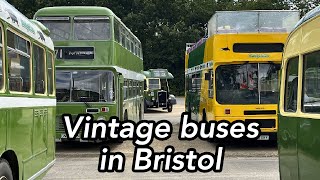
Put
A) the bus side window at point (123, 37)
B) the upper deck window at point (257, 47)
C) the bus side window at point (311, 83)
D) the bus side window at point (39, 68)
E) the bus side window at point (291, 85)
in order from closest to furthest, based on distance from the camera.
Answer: the bus side window at point (311, 83) → the bus side window at point (291, 85) → the bus side window at point (39, 68) → the upper deck window at point (257, 47) → the bus side window at point (123, 37)

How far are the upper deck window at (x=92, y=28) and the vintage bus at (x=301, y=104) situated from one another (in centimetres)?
808

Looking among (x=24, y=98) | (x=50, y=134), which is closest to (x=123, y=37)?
(x=50, y=134)

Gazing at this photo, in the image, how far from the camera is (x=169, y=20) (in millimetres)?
57625

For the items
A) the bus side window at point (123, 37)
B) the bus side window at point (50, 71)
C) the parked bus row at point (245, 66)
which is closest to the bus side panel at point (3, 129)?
the bus side window at point (50, 71)

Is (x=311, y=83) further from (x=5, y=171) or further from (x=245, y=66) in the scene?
(x=245, y=66)

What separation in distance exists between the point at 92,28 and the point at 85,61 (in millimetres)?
959

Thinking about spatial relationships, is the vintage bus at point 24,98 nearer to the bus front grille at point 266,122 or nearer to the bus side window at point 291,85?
the bus side window at point 291,85

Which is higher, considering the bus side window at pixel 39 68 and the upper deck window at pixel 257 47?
the upper deck window at pixel 257 47

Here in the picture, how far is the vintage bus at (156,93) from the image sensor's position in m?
34.3

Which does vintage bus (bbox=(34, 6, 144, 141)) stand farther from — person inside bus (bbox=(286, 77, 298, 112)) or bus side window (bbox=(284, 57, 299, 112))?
person inside bus (bbox=(286, 77, 298, 112))

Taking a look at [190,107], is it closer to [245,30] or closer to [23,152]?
[245,30]

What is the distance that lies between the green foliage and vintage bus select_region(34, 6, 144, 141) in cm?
4028

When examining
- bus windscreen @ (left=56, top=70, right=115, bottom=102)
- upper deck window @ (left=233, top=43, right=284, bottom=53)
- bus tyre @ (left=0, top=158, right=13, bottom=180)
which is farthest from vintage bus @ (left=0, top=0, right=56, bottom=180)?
upper deck window @ (left=233, top=43, right=284, bottom=53)

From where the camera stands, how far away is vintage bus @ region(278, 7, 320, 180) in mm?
5320
